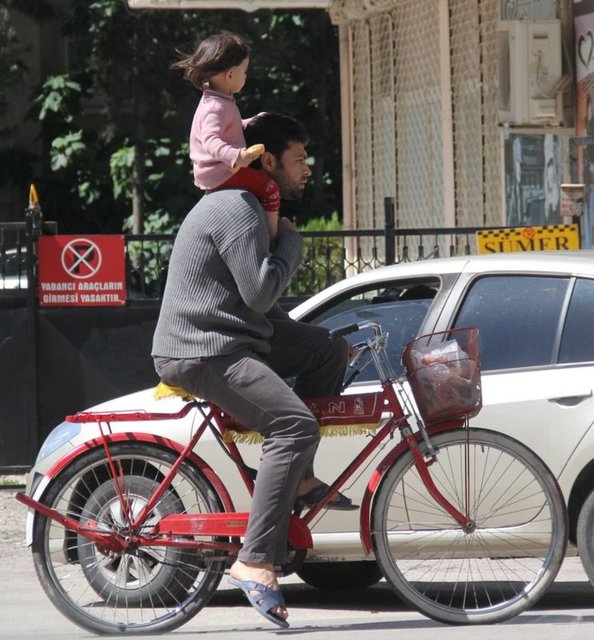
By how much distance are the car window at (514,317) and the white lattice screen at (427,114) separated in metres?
6.38

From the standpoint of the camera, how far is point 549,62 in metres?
11.3

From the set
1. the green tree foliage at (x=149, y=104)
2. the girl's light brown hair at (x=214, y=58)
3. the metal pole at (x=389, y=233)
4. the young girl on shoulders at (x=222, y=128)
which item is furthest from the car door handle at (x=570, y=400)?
the green tree foliage at (x=149, y=104)

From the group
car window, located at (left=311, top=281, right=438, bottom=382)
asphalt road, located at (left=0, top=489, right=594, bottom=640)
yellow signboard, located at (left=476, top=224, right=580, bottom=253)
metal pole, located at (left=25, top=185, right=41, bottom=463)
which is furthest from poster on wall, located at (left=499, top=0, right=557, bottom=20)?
car window, located at (left=311, top=281, right=438, bottom=382)

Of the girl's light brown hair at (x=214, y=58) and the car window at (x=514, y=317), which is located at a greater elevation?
the girl's light brown hair at (x=214, y=58)

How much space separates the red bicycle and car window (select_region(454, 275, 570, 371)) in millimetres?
823

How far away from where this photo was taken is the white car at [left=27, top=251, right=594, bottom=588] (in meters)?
6.03

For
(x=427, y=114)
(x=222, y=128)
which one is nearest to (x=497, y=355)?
(x=222, y=128)

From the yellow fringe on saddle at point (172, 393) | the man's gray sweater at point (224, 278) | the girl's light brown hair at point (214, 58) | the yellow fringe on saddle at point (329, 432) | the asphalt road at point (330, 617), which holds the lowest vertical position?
the asphalt road at point (330, 617)

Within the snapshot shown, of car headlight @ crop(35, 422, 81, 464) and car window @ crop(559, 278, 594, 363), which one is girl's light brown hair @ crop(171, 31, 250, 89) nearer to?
car headlight @ crop(35, 422, 81, 464)

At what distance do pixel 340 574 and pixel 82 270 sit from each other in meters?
4.23

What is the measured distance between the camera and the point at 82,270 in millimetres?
10492

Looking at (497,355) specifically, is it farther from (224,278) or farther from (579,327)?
(224,278)

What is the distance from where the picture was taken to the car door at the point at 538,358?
6031mm

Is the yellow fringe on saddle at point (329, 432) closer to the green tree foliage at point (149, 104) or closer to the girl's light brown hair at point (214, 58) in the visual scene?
the girl's light brown hair at point (214, 58)
